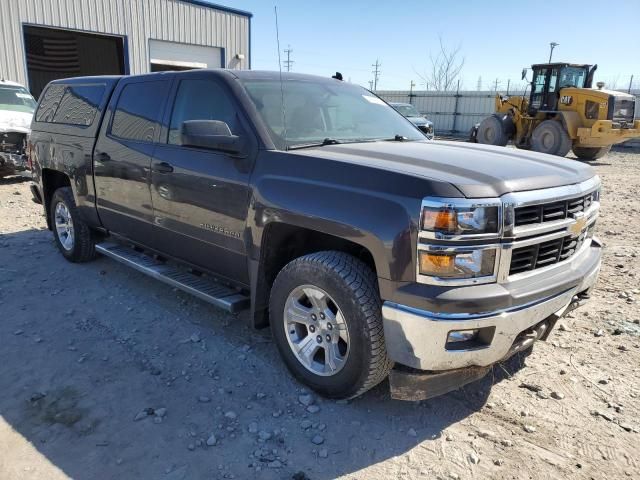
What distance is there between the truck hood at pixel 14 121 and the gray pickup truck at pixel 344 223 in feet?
22.9

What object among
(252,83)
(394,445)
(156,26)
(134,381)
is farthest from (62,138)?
(156,26)

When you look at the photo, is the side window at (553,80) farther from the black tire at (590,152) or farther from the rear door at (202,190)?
the rear door at (202,190)

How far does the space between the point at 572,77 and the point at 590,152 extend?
251 cm

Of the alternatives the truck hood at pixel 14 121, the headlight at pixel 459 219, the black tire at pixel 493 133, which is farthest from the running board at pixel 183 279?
the black tire at pixel 493 133

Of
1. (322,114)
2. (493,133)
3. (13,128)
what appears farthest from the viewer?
(493,133)

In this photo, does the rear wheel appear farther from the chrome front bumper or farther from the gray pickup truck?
the chrome front bumper

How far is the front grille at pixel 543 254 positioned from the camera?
8.84 ft

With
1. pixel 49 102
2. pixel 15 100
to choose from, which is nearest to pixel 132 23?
pixel 15 100

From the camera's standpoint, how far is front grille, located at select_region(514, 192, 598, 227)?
8.66 feet

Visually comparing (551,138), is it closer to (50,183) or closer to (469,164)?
(50,183)

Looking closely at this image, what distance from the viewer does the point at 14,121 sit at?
10648mm

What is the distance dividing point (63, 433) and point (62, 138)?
11.6ft

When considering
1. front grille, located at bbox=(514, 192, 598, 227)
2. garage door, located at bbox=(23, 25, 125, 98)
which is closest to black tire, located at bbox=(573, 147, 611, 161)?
front grille, located at bbox=(514, 192, 598, 227)

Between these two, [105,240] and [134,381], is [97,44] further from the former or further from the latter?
[134,381]
